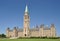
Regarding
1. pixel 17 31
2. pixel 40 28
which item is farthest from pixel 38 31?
pixel 17 31

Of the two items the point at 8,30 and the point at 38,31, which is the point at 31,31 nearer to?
the point at 38,31

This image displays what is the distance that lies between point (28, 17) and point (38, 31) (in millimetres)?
11092

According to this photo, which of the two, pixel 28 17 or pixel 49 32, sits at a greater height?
pixel 28 17

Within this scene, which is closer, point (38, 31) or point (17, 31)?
point (38, 31)

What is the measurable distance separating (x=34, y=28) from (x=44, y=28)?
891cm

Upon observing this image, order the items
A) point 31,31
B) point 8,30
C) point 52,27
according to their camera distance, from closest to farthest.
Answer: point 52,27 < point 31,31 < point 8,30

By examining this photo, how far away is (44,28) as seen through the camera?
11781 centimetres

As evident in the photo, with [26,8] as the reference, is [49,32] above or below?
below

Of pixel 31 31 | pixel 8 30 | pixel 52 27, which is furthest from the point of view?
pixel 8 30

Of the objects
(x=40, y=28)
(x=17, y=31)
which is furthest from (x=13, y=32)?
(x=40, y=28)

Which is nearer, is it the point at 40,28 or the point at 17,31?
the point at 40,28

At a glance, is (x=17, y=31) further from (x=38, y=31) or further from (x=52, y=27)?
(x=52, y=27)

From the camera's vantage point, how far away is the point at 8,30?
134 m

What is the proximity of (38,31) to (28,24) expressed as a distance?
8.46 m
